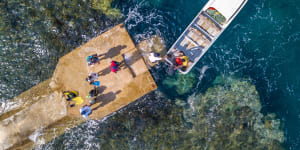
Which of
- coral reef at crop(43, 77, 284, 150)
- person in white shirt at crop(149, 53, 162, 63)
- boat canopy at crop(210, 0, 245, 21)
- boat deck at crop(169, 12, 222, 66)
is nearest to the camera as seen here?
boat canopy at crop(210, 0, 245, 21)

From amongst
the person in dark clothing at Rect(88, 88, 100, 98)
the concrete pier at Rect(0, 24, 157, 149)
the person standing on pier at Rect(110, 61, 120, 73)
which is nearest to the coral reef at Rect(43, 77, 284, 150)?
the concrete pier at Rect(0, 24, 157, 149)

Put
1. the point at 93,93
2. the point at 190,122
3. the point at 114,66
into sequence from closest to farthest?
the point at 114,66, the point at 93,93, the point at 190,122

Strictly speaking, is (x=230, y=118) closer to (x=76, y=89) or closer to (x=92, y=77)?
(x=92, y=77)

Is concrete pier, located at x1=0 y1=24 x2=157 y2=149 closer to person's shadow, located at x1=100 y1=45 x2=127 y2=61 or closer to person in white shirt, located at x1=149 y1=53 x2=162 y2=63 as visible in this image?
person's shadow, located at x1=100 y1=45 x2=127 y2=61

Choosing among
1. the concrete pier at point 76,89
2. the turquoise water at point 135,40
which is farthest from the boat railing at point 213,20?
the concrete pier at point 76,89

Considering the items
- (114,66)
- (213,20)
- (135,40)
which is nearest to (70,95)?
(114,66)

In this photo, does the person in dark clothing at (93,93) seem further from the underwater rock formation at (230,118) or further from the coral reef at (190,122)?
the underwater rock formation at (230,118)
